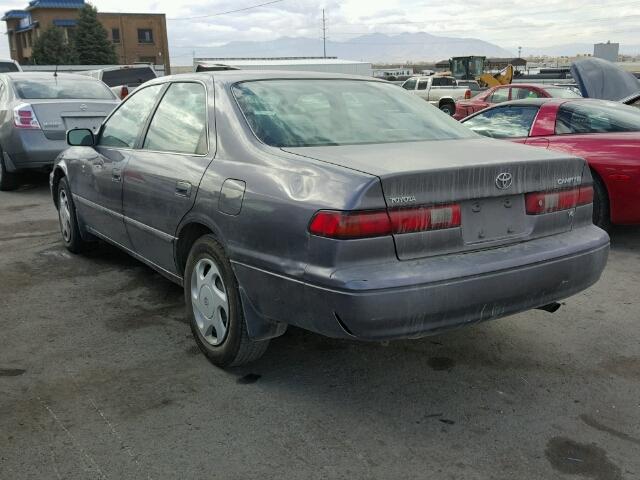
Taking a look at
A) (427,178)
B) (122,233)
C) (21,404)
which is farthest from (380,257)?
(122,233)

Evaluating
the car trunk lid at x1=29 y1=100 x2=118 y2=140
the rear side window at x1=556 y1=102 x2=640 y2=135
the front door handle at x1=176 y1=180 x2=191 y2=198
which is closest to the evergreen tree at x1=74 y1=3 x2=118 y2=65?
the car trunk lid at x1=29 y1=100 x2=118 y2=140

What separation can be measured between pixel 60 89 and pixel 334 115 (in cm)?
672

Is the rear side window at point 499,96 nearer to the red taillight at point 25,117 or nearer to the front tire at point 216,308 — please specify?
the red taillight at point 25,117

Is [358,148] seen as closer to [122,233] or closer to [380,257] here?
[380,257]

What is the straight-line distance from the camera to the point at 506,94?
16797mm

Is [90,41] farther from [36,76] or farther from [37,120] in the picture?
[37,120]

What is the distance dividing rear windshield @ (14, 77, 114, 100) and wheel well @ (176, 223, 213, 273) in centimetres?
610

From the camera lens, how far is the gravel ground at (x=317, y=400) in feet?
8.46

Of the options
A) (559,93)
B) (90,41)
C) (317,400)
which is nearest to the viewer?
(317,400)

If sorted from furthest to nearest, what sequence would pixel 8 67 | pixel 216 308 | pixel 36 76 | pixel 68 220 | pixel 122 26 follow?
1. pixel 122 26
2. pixel 8 67
3. pixel 36 76
4. pixel 68 220
5. pixel 216 308

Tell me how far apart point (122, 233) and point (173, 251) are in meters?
0.89

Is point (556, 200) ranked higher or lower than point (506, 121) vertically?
lower

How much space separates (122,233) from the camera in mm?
4418

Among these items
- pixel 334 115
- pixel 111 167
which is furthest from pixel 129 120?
pixel 334 115
